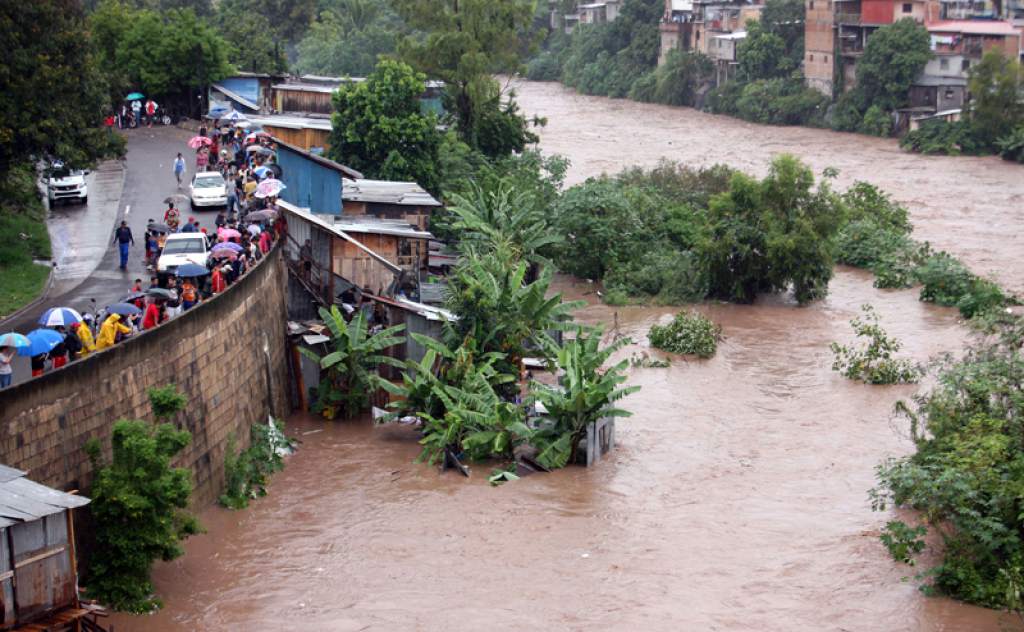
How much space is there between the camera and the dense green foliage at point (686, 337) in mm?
26141

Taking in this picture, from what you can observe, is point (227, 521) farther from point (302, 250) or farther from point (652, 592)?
point (302, 250)

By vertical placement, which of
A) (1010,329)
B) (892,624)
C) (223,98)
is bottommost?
(892,624)

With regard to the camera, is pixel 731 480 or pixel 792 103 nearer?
pixel 731 480

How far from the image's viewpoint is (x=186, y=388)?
1631 cm

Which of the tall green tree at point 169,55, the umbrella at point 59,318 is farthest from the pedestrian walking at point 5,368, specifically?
the tall green tree at point 169,55

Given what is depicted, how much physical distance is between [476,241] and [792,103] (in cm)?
3666

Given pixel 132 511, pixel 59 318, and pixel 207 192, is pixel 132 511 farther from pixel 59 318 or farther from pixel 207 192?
pixel 207 192

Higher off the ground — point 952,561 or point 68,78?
point 68,78

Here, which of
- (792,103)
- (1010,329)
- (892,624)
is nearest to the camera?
(892,624)

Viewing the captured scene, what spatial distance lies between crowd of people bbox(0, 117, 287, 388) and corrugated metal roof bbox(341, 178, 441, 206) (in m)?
1.98

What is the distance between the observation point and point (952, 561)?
14906 mm

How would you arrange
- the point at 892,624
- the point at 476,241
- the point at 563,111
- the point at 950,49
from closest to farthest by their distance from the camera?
the point at 892,624, the point at 476,241, the point at 950,49, the point at 563,111

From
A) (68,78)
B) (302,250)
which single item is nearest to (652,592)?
(302,250)

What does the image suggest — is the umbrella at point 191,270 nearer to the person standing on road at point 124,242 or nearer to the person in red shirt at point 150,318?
the person in red shirt at point 150,318
